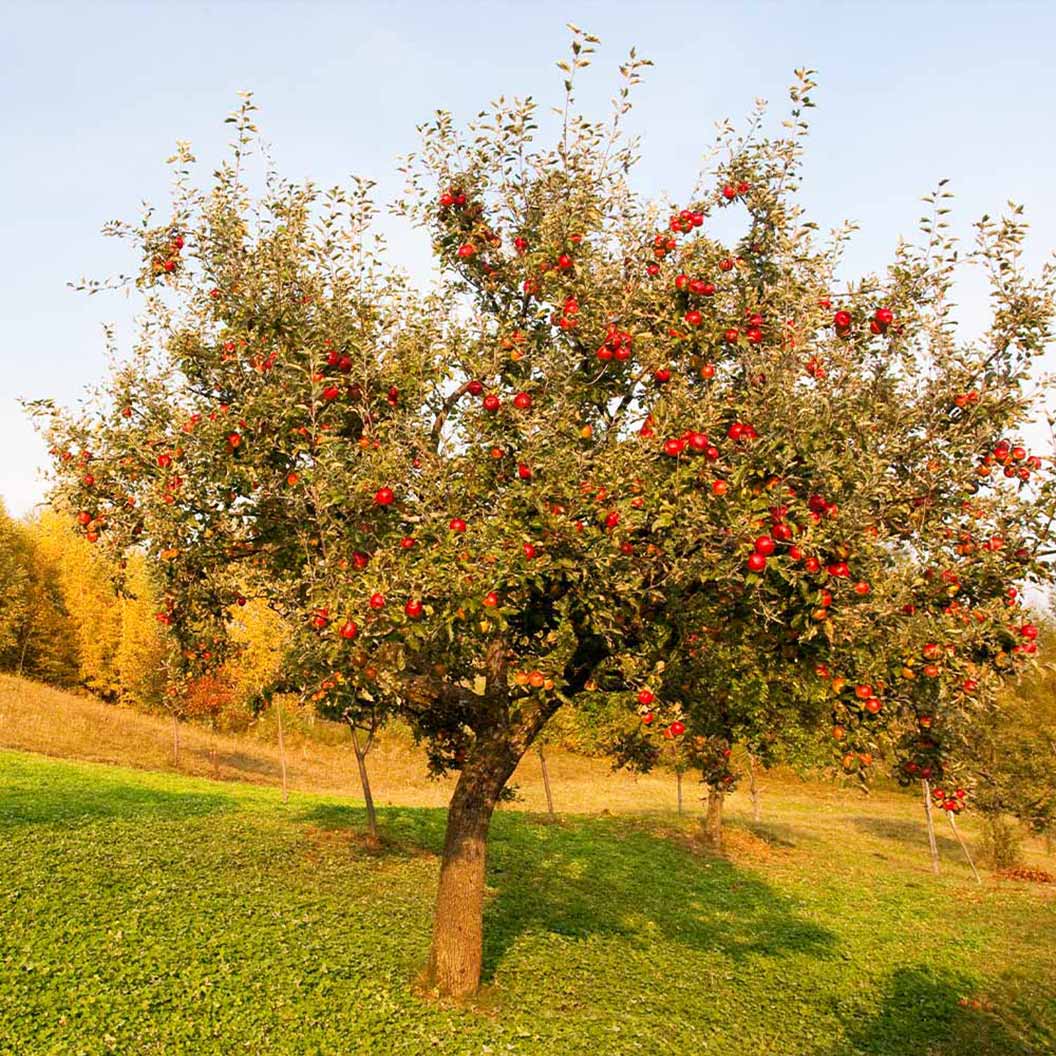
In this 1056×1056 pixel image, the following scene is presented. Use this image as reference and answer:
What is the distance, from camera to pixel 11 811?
20281mm

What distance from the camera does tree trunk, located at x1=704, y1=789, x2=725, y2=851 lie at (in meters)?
32.1

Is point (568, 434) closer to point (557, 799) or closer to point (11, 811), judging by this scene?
point (11, 811)

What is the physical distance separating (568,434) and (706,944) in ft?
48.1

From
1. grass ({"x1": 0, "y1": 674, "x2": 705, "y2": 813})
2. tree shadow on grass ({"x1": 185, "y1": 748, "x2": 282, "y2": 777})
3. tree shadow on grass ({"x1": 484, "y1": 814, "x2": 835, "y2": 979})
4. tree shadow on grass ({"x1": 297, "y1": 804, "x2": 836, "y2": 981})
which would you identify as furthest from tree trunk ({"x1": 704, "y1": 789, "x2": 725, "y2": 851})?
tree shadow on grass ({"x1": 185, "y1": 748, "x2": 282, "y2": 777})

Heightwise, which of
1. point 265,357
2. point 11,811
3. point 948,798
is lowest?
point 11,811

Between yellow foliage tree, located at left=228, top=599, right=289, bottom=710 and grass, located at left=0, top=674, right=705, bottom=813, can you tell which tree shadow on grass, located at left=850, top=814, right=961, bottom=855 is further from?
yellow foliage tree, located at left=228, top=599, right=289, bottom=710

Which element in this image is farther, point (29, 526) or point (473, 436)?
point (29, 526)

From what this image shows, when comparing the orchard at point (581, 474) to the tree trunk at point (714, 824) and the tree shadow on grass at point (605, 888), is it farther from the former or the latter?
the tree trunk at point (714, 824)

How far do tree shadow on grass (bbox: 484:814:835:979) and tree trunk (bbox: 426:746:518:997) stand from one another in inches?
66.4

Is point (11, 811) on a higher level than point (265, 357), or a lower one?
lower

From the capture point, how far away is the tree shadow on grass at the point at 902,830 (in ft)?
147

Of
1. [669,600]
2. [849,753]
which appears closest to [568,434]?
[669,600]

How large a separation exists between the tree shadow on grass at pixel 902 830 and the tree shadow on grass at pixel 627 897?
20767mm

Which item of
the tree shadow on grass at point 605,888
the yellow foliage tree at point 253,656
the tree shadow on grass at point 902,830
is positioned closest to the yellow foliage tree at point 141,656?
the yellow foliage tree at point 253,656
